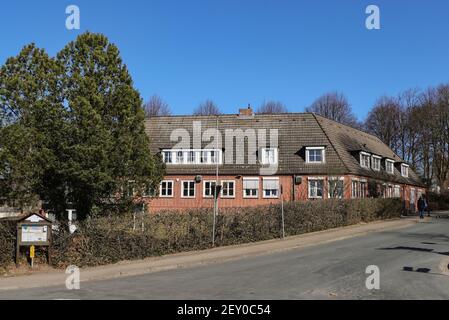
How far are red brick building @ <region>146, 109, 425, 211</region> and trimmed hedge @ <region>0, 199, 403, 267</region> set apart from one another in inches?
648

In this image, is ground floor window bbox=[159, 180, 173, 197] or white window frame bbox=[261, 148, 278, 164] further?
ground floor window bbox=[159, 180, 173, 197]

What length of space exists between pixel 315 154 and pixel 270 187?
4792 millimetres

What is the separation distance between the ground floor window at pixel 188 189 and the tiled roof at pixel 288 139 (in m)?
0.95

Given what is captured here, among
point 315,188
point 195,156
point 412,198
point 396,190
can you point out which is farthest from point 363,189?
point 412,198

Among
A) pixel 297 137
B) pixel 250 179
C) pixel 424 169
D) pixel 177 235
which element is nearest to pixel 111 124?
pixel 177 235

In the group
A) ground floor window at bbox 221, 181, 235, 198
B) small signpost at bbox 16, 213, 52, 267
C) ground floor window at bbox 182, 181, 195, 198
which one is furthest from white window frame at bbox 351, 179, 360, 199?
small signpost at bbox 16, 213, 52, 267

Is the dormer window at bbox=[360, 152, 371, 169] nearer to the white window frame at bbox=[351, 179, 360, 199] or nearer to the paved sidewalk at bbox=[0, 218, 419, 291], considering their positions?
the white window frame at bbox=[351, 179, 360, 199]

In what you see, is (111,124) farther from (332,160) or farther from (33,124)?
(332,160)

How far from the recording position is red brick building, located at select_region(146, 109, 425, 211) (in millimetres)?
45406

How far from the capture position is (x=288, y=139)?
158 feet

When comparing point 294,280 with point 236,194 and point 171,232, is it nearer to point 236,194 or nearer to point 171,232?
point 171,232
